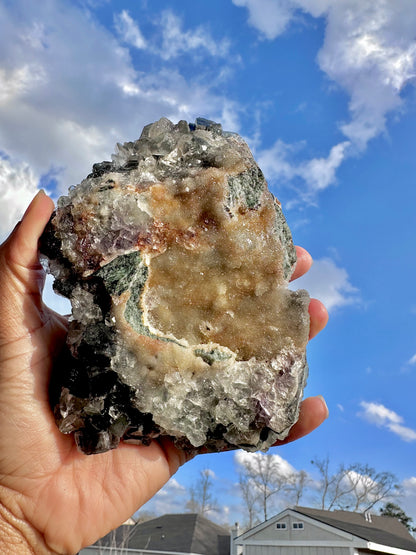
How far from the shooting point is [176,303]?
238 centimetres

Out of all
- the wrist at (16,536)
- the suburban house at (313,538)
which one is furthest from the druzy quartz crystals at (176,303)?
the suburban house at (313,538)

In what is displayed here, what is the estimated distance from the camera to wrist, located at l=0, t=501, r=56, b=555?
2.47 m

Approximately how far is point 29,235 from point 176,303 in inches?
31.2

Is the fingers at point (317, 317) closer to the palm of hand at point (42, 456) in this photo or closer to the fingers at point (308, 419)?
the fingers at point (308, 419)

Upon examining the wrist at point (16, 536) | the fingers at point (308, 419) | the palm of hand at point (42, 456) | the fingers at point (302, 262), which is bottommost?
the wrist at point (16, 536)

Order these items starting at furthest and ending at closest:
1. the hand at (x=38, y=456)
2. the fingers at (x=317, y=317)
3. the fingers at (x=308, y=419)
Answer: the fingers at (x=317, y=317), the fingers at (x=308, y=419), the hand at (x=38, y=456)

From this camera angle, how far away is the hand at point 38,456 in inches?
92.5

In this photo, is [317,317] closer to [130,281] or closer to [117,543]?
[130,281]

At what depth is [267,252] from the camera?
8.25ft

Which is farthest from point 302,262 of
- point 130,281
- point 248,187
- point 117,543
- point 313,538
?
point 117,543

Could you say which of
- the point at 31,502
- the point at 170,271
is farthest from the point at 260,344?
the point at 31,502

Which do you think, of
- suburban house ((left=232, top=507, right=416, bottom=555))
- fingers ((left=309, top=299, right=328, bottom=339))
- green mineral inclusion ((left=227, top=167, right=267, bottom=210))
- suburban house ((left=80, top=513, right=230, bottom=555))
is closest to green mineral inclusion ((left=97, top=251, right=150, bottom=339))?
green mineral inclusion ((left=227, top=167, right=267, bottom=210))

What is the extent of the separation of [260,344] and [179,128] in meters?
1.28

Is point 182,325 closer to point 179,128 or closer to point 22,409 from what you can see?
point 22,409
